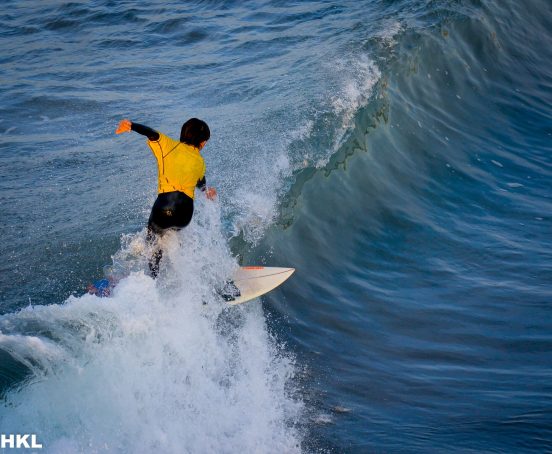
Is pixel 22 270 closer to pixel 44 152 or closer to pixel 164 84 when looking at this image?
pixel 44 152

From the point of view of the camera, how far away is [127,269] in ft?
25.1

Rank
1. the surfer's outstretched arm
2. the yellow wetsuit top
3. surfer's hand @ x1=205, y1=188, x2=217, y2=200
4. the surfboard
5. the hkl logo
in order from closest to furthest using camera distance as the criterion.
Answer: the hkl logo → the surfer's outstretched arm → the yellow wetsuit top → surfer's hand @ x1=205, y1=188, x2=217, y2=200 → the surfboard

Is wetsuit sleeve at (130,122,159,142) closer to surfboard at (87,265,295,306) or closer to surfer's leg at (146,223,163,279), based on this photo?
surfer's leg at (146,223,163,279)

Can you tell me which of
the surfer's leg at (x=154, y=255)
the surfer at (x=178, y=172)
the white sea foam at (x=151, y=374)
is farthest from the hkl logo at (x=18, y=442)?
the surfer at (x=178, y=172)

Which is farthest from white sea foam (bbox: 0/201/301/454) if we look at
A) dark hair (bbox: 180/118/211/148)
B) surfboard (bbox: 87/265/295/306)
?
dark hair (bbox: 180/118/211/148)

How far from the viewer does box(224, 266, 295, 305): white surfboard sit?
741 centimetres

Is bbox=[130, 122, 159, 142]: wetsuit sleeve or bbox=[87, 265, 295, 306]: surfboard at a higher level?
bbox=[130, 122, 159, 142]: wetsuit sleeve

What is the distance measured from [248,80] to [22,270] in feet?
22.7

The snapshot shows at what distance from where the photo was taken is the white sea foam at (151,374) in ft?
17.3

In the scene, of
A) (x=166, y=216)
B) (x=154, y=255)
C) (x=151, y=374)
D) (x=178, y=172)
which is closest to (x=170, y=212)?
(x=166, y=216)

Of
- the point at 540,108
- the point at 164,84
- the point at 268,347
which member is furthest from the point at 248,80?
the point at 268,347

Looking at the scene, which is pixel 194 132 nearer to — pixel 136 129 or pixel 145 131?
pixel 145 131

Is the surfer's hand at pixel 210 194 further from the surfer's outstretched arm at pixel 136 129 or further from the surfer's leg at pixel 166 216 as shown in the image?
the surfer's outstretched arm at pixel 136 129

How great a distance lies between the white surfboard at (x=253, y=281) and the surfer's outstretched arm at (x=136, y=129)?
5.94 feet
